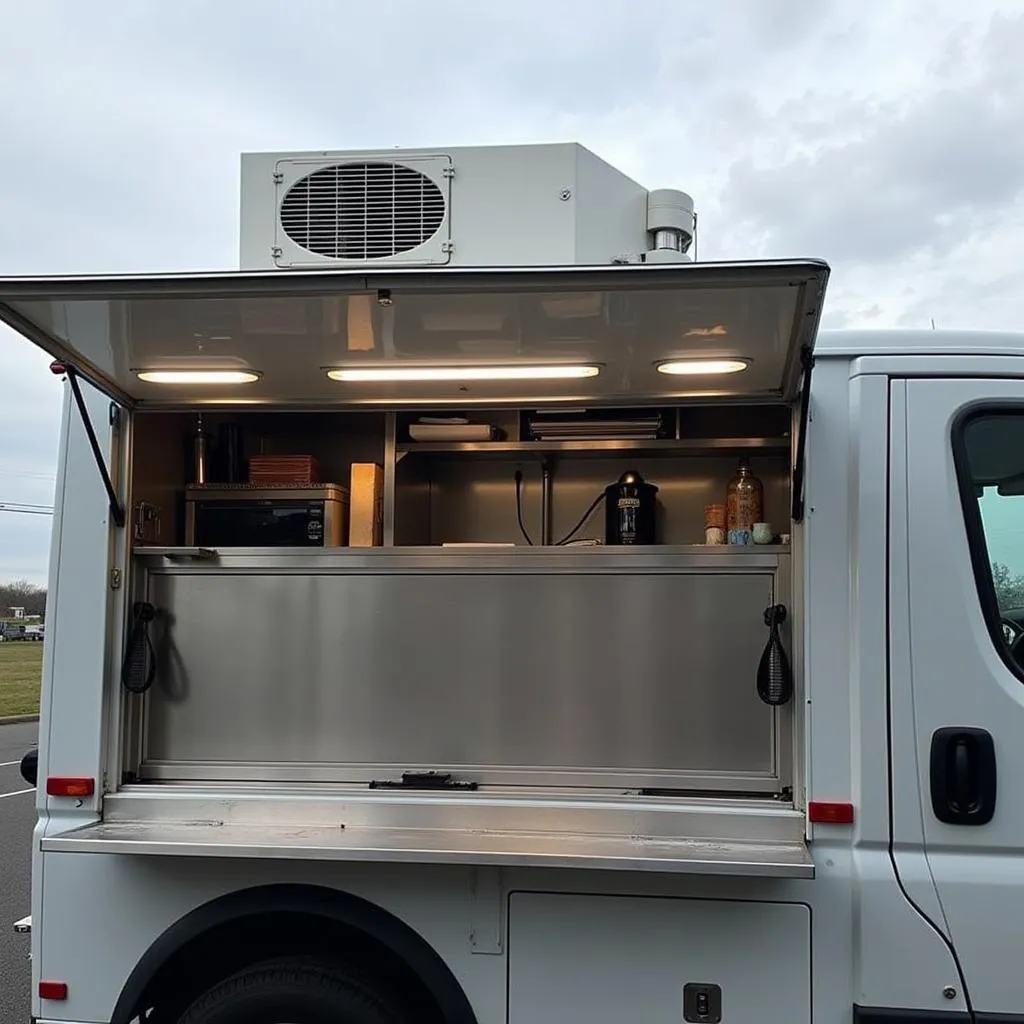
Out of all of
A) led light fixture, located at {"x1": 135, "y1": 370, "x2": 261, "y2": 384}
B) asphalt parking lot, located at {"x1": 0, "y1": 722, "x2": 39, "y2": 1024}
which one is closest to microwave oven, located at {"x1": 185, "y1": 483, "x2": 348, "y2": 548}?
led light fixture, located at {"x1": 135, "y1": 370, "x2": 261, "y2": 384}

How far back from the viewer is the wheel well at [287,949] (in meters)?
2.57

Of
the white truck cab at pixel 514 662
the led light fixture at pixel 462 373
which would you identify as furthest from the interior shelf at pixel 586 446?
the led light fixture at pixel 462 373

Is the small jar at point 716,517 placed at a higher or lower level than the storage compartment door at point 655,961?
higher

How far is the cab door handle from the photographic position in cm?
233

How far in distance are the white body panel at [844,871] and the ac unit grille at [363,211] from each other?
1.22 metres

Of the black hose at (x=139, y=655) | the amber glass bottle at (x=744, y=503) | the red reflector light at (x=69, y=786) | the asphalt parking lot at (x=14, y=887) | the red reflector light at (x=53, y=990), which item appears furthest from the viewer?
the asphalt parking lot at (x=14, y=887)

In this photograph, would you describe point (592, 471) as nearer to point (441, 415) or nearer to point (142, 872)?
point (441, 415)

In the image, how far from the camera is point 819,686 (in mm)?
2494

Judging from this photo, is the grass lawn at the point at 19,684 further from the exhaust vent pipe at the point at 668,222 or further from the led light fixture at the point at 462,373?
the exhaust vent pipe at the point at 668,222

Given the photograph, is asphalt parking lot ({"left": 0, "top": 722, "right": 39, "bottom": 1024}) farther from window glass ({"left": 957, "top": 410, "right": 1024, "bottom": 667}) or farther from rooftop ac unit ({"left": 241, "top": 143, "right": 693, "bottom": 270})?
window glass ({"left": 957, "top": 410, "right": 1024, "bottom": 667})

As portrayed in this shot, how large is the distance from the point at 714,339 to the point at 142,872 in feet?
6.88

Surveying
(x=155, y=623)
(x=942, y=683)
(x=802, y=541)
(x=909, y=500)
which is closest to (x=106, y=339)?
(x=155, y=623)

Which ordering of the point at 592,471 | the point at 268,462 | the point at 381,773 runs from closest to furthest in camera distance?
the point at 381,773, the point at 268,462, the point at 592,471

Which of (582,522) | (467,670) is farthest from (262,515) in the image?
(582,522)
